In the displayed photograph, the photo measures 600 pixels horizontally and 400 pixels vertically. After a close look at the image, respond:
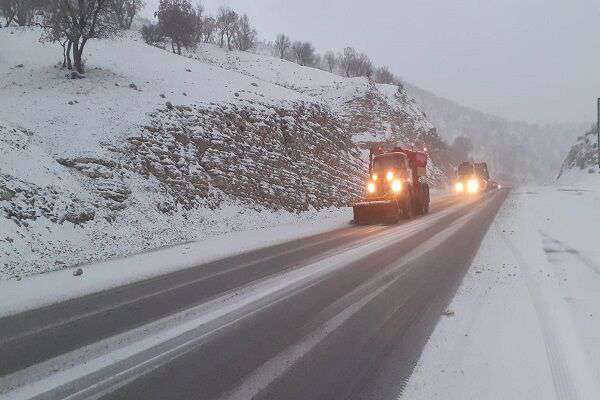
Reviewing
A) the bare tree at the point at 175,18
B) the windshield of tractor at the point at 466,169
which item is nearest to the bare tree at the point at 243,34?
the bare tree at the point at 175,18

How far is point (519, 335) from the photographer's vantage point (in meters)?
5.00

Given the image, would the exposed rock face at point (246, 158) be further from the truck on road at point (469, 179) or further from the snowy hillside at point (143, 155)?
the truck on road at point (469, 179)

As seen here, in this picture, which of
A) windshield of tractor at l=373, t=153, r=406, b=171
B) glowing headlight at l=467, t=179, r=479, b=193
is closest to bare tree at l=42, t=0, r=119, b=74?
windshield of tractor at l=373, t=153, r=406, b=171

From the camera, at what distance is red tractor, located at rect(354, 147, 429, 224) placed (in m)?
17.7

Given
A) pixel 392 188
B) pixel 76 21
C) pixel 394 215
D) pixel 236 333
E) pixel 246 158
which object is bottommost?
pixel 236 333

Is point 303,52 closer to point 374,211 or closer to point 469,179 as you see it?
point 469,179

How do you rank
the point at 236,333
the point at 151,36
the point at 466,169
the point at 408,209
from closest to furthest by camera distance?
the point at 236,333
the point at 408,209
the point at 466,169
the point at 151,36

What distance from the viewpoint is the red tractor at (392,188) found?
17719 mm

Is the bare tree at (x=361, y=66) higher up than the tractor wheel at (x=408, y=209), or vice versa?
the bare tree at (x=361, y=66)

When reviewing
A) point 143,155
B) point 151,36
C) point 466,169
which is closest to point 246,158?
point 143,155

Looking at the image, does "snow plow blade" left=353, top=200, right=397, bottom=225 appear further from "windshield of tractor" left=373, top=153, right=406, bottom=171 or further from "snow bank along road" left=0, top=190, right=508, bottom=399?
"snow bank along road" left=0, top=190, right=508, bottom=399

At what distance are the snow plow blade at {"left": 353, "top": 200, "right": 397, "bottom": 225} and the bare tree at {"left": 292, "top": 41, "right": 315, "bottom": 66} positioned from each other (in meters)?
91.3

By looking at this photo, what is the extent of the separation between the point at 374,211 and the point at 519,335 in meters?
12.7

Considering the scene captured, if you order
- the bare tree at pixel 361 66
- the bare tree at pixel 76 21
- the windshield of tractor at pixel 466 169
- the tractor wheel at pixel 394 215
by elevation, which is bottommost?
the tractor wheel at pixel 394 215
